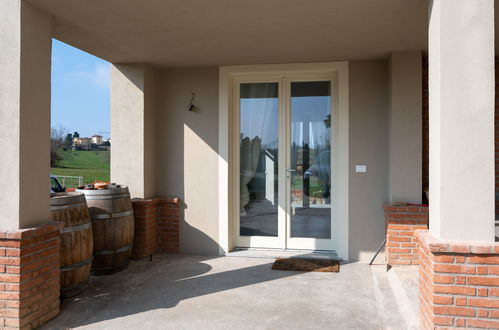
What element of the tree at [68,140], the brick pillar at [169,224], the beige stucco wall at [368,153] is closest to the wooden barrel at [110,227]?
the brick pillar at [169,224]

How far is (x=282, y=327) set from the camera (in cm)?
299

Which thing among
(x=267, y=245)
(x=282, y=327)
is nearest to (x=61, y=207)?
(x=282, y=327)

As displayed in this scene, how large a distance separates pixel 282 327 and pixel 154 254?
2.72 metres

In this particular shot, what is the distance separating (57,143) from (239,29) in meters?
18.8

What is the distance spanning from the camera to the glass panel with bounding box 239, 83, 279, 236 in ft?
17.5

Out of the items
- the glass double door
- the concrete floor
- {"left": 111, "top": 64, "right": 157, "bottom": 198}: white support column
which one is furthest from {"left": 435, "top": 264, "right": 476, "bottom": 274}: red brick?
{"left": 111, "top": 64, "right": 157, "bottom": 198}: white support column

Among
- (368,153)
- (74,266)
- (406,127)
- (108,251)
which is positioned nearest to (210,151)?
(108,251)

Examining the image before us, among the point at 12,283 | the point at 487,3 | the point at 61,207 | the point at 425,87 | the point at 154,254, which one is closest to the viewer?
the point at 487,3

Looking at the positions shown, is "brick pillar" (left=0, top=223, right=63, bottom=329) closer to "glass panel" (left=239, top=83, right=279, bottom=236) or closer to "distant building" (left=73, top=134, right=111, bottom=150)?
"glass panel" (left=239, top=83, right=279, bottom=236)

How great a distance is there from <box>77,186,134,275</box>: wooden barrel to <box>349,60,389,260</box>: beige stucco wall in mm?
2768

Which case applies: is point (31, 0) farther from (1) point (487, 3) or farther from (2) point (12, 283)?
(1) point (487, 3)

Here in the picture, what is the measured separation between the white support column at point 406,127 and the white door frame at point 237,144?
607 mm

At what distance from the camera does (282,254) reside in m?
5.07

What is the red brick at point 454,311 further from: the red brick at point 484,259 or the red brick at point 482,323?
the red brick at point 484,259
